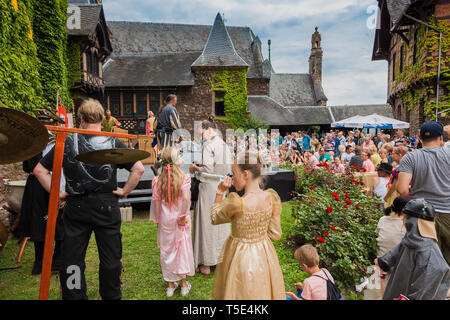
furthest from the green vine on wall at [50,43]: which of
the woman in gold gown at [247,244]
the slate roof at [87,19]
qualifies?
the woman in gold gown at [247,244]

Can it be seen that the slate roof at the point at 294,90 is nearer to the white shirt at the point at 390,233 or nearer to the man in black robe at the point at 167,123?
the man in black robe at the point at 167,123

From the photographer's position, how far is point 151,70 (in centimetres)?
2498

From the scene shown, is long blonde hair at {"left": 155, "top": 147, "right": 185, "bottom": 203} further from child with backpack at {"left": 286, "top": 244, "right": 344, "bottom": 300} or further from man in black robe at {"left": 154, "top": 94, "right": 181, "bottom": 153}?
man in black robe at {"left": 154, "top": 94, "right": 181, "bottom": 153}

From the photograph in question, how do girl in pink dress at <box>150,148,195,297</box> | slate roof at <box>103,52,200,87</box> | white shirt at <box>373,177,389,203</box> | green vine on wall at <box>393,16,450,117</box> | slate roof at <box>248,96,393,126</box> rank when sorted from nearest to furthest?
girl in pink dress at <box>150,148,195,297</box> < white shirt at <box>373,177,389,203</box> < green vine on wall at <box>393,16,450,117</box> < slate roof at <box>103,52,200,87</box> < slate roof at <box>248,96,393,126</box>

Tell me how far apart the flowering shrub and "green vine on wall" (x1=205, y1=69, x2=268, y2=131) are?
60.6 feet

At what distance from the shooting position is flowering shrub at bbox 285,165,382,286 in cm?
436

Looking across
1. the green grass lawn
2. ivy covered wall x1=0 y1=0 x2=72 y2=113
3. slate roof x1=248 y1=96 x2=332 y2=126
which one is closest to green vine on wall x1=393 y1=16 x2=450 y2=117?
slate roof x1=248 y1=96 x2=332 y2=126

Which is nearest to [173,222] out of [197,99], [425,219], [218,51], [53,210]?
[53,210]

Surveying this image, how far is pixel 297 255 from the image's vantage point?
3.06 m

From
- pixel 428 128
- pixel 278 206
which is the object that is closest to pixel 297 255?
pixel 278 206

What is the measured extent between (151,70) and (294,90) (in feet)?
82.9

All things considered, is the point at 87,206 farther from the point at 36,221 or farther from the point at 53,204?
the point at 36,221

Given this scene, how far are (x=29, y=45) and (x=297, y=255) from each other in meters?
8.53
